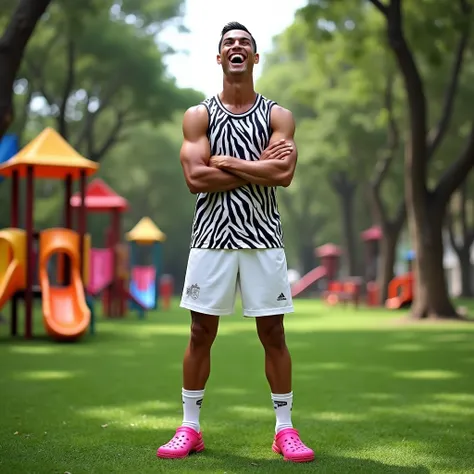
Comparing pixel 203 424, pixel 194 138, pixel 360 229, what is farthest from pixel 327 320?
pixel 360 229

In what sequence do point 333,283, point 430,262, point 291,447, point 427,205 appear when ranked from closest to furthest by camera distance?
1. point 291,447
2. point 430,262
3. point 427,205
4. point 333,283

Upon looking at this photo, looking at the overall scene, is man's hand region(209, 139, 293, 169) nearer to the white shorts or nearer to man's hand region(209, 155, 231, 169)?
man's hand region(209, 155, 231, 169)

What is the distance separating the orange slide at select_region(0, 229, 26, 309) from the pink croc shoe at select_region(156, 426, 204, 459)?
802 centimetres

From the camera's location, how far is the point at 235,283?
161 inches

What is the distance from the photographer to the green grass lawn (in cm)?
390

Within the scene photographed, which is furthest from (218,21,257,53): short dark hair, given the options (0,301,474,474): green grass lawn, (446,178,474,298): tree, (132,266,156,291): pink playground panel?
(446,178,474,298): tree

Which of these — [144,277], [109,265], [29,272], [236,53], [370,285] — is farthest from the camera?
[370,285]

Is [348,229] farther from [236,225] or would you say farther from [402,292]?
[236,225]

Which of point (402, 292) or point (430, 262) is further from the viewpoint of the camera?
point (402, 292)

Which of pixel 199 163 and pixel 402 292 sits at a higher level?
pixel 199 163

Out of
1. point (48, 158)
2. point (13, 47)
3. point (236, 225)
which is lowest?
point (236, 225)

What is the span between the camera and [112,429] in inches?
186

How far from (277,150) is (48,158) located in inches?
348

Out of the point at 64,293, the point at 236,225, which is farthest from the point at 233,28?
the point at 64,293
